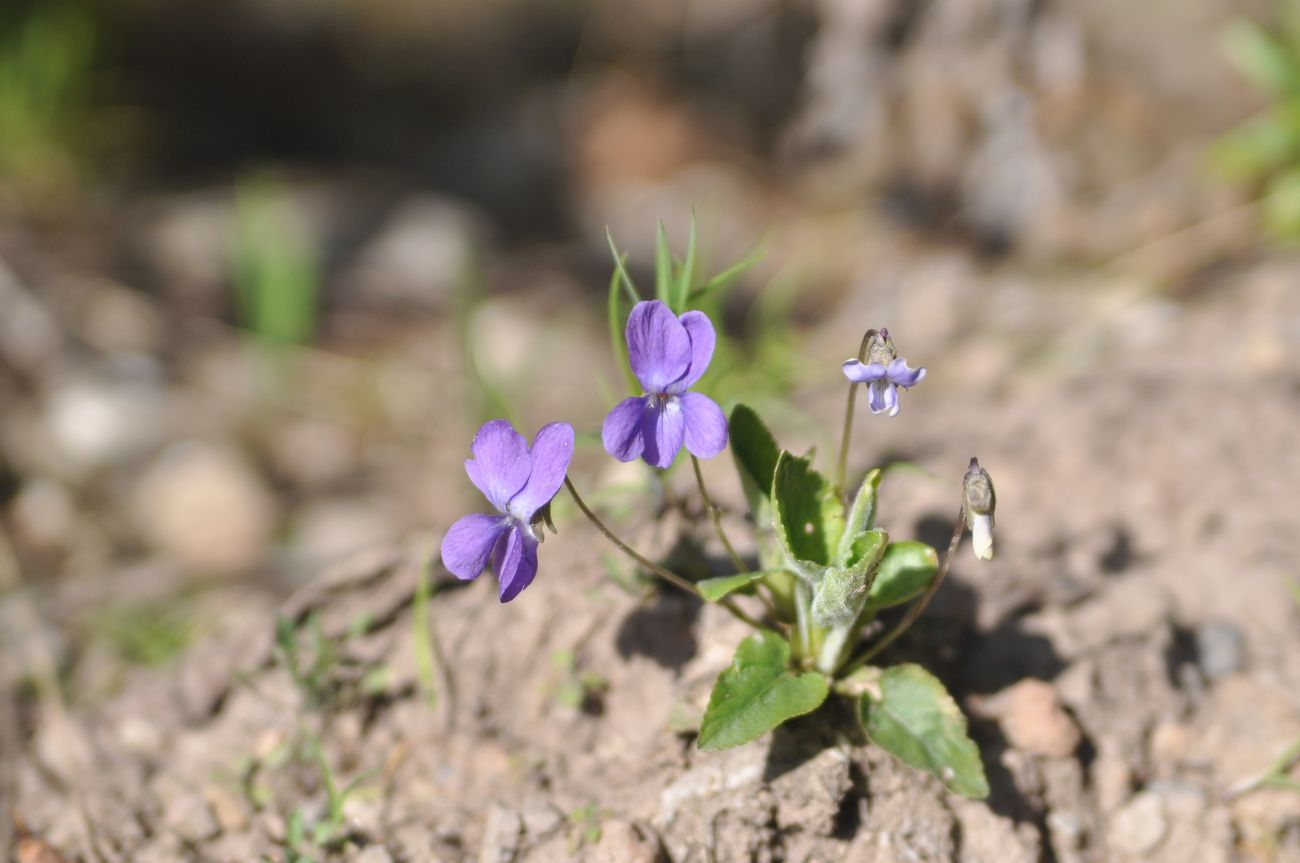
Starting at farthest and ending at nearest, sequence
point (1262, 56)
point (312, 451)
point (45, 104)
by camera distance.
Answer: point (45, 104) → point (312, 451) → point (1262, 56)

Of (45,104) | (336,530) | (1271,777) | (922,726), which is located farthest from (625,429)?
(45,104)

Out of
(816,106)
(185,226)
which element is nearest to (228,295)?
(185,226)

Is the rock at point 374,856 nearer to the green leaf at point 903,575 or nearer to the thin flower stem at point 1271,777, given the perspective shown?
the green leaf at point 903,575

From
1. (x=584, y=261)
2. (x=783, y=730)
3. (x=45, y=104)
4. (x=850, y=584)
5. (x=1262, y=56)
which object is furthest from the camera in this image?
(x=584, y=261)

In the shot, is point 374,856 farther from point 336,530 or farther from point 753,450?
point 336,530

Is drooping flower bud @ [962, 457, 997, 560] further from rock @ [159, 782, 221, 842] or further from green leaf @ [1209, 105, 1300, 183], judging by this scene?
green leaf @ [1209, 105, 1300, 183]

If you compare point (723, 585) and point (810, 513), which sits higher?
point (810, 513)
